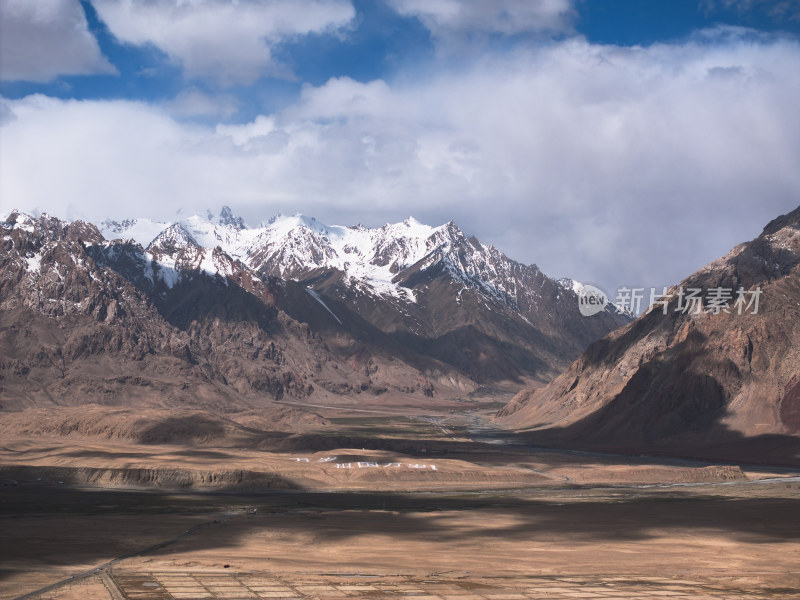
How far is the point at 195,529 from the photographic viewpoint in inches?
3216

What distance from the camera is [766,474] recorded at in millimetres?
146750

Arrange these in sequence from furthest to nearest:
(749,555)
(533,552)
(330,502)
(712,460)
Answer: (712,460)
(330,502)
(533,552)
(749,555)

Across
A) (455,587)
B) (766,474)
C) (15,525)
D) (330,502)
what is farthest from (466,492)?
(455,587)

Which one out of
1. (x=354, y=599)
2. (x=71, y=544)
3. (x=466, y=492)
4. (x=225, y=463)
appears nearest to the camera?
(x=354, y=599)

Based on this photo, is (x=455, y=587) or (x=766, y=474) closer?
(x=455, y=587)

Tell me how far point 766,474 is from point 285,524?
95196 mm

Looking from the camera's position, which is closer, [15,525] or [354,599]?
[354,599]

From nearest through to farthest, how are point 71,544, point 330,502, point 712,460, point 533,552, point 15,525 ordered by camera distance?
point 533,552 → point 71,544 → point 15,525 → point 330,502 → point 712,460

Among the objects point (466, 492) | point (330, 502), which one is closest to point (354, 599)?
point (330, 502)

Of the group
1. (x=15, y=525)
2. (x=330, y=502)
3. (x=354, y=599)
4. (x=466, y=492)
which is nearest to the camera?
(x=354, y=599)

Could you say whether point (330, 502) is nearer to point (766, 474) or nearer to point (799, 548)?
point (799, 548)

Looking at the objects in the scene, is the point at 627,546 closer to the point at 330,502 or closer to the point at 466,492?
the point at 330,502

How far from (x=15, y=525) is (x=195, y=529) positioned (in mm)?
16402

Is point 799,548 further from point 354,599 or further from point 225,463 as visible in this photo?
point 225,463
